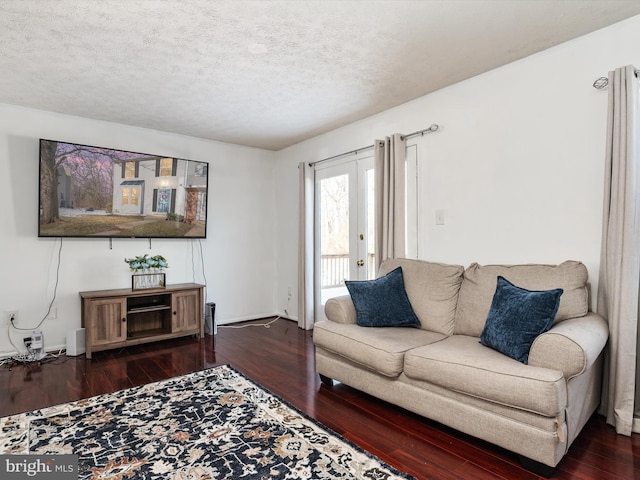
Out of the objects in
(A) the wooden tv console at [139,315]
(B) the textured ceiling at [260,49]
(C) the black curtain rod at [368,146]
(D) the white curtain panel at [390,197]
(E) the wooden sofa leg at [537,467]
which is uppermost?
(B) the textured ceiling at [260,49]

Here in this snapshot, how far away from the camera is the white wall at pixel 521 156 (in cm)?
250

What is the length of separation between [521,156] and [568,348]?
5.41 feet

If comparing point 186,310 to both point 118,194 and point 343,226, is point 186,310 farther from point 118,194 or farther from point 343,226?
point 343,226

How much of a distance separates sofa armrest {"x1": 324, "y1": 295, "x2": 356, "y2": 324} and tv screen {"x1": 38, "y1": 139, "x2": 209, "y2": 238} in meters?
2.52

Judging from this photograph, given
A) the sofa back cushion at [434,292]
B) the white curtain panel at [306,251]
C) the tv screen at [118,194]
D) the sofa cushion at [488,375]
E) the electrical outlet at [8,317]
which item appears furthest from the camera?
the white curtain panel at [306,251]

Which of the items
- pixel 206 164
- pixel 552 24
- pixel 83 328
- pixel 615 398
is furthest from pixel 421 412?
pixel 206 164

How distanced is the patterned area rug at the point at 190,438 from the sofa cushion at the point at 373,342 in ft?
1.68

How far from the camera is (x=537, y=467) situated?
1.79 metres

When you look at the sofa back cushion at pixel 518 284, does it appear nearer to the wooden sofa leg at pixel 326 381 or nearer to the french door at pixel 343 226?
the wooden sofa leg at pixel 326 381

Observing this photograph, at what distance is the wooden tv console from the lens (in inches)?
145

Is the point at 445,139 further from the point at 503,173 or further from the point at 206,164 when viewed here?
the point at 206,164

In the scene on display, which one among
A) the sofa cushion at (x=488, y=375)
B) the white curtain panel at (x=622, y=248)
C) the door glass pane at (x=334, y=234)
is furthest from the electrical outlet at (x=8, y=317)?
the white curtain panel at (x=622, y=248)

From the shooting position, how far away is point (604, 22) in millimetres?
2385

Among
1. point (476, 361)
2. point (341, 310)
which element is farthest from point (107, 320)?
point (476, 361)
